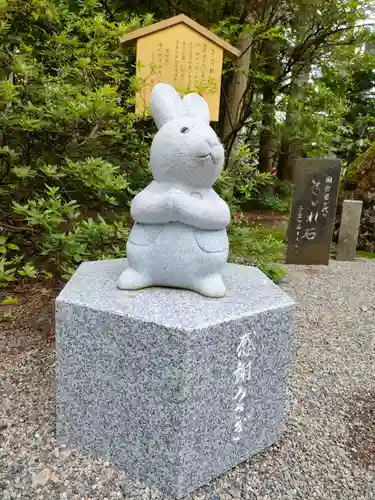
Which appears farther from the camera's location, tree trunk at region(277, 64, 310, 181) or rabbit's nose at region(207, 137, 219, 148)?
tree trunk at region(277, 64, 310, 181)

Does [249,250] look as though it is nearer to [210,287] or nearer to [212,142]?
[210,287]

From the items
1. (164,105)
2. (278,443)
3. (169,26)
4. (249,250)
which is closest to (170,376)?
(278,443)

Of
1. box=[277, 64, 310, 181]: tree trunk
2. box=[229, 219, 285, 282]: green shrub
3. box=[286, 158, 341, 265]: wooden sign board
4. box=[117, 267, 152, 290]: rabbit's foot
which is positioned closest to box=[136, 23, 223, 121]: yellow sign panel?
box=[229, 219, 285, 282]: green shrub

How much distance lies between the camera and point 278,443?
2.29m

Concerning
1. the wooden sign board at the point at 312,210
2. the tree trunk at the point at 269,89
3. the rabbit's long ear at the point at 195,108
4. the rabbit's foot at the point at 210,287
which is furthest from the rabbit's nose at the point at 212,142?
the tree trunk at the point at 269,89

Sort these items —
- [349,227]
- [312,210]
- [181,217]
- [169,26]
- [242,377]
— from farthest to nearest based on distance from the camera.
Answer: [349,227] < [312,210] < [169,26] < [181,217] < [242,377]

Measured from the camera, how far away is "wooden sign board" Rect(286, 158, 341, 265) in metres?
6.04

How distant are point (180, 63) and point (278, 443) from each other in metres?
2.97

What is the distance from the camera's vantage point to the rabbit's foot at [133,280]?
216cm

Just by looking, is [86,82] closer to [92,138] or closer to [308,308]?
[92,138]

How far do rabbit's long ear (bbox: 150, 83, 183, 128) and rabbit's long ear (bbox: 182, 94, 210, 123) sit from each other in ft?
0.12

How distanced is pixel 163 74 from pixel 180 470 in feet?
9.76

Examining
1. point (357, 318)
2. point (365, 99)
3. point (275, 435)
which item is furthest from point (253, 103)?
point (365, 99)

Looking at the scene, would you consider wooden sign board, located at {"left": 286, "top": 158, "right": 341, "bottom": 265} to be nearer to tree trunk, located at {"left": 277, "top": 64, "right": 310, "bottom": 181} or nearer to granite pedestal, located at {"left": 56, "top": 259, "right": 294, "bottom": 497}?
tree trunk, located at {"left": 277, "top": 64, "right": 310, "bottom": 181}
